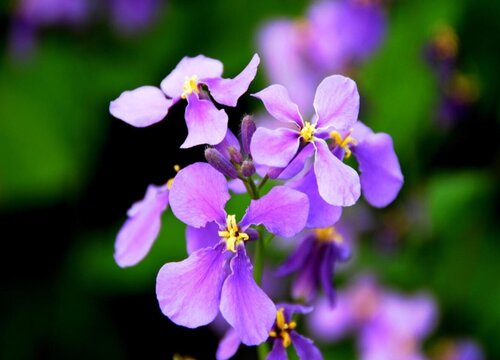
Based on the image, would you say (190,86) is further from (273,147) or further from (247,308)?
(247,308)

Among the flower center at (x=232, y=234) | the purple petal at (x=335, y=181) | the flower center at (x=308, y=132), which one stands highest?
the flower center at (x=308, y=132)

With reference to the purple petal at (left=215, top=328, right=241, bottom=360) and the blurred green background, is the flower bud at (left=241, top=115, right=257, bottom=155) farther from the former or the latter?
the blurred green background

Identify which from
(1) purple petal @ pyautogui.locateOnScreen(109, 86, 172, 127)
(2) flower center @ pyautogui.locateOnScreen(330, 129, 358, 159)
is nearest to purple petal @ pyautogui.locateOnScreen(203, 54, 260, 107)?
(1) purple petal @ pyautogui.locateOnScreen(109, 86, 172, 127)

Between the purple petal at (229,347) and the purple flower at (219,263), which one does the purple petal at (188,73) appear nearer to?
the purple flower at (219,263)

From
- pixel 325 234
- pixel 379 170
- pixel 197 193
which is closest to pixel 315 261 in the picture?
pixel 325 234

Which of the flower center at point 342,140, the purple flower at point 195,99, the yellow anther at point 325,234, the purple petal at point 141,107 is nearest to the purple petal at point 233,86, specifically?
the purple flower at point 195,99

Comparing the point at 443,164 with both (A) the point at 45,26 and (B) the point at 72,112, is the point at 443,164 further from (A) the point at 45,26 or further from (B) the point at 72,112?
(A) the point at 45,26
